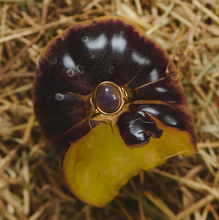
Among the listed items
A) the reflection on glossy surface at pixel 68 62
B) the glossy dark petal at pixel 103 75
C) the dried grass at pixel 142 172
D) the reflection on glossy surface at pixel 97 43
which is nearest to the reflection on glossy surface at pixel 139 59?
the glossy dark petal at pixel 103 75

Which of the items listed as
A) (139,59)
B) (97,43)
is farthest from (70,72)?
(139,59)

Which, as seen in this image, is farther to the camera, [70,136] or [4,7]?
[4,7]

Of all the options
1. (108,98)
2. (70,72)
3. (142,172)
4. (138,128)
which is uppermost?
(70,72)

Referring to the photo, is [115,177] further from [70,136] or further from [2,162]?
[2,162]

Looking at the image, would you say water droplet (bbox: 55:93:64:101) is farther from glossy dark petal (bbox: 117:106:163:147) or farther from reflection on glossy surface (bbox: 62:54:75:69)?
glossy dark petal (bbox: 117:106:163:147)

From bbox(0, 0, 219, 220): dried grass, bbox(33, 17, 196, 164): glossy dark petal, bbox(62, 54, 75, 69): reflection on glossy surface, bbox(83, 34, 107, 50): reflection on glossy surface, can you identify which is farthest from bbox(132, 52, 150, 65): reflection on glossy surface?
bbox(0, 0, 219, 220): dried grass

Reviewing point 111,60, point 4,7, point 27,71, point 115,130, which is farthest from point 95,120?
point 4,7

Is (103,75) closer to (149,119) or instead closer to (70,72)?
(70,72)
